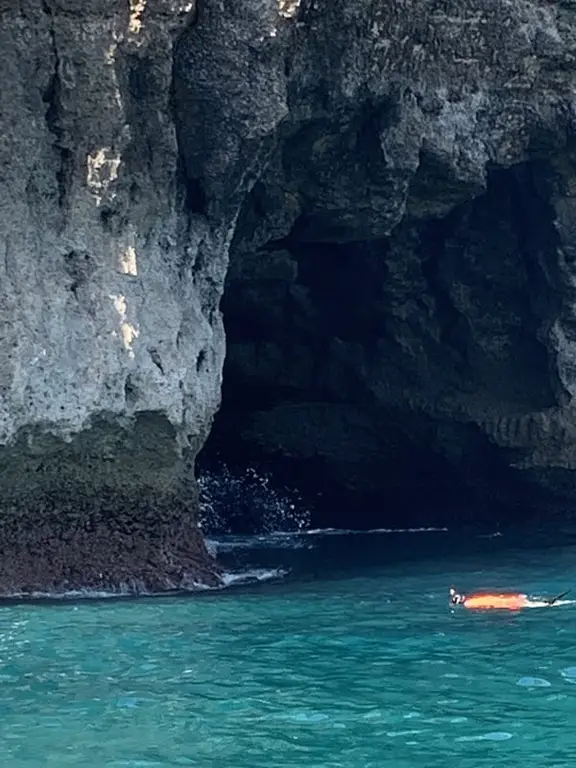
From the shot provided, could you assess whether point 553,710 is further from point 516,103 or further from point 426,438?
point 426,438

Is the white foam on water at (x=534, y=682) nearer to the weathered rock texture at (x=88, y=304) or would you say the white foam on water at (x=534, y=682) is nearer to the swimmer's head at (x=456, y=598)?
the swimmer's head at (x=456, y=598)

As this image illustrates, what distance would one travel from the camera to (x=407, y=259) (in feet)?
74.3

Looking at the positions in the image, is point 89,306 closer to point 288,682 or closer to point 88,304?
point 88,304

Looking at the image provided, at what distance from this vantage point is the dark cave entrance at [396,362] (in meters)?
22.6

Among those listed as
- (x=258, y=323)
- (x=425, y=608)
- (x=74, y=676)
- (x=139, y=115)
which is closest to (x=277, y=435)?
(x=258, y=323)

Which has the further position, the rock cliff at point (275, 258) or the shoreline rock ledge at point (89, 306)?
the rock cliff at point (275, 258)

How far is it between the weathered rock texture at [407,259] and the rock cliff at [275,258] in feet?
0.15

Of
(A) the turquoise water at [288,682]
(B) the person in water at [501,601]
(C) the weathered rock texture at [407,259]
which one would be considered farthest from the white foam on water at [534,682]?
(C) the weathered rock texture at [407,259]

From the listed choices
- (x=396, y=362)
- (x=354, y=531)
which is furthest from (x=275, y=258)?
(x=354, y=531)

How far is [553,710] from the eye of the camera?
9.29m

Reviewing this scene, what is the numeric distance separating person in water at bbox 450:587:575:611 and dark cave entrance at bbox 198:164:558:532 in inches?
338

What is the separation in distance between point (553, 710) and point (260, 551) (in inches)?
454

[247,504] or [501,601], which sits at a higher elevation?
[247,504]

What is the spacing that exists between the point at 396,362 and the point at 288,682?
13.8m
